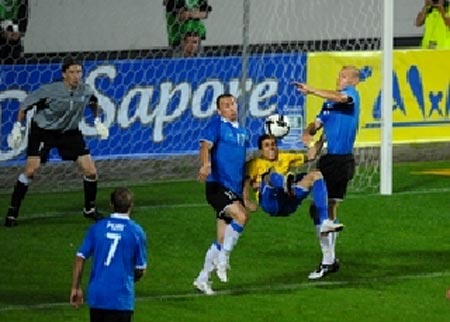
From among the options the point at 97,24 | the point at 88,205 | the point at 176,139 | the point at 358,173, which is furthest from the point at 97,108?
the point at 97,24

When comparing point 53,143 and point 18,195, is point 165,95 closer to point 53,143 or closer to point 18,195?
point 53,143

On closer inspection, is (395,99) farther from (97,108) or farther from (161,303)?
(161,303)

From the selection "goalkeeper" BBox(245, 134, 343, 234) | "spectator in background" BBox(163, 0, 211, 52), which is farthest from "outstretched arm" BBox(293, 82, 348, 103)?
"spectator in background" BBox(163, 0, 211, 52)

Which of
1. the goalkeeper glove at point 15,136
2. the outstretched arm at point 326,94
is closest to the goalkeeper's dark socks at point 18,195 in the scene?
the goalkeeper glove at point 15,136

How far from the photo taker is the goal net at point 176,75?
24906mm

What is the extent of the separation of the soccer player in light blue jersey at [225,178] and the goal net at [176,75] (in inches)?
272

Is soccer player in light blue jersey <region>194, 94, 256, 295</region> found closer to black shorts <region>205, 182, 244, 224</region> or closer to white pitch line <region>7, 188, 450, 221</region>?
black shorts <region>205, 182, 244, 224</region>

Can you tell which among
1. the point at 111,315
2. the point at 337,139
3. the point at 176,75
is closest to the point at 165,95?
the point at 176,75

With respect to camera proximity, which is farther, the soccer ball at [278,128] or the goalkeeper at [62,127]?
the goalkeeper at [62,127]

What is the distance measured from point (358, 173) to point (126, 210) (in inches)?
496

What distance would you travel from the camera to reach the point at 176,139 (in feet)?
84.1

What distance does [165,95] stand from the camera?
2544 centimetres

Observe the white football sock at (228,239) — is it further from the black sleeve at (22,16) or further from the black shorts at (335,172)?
the black sleeve at (22,16)

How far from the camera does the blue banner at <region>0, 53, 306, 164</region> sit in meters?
24.4
